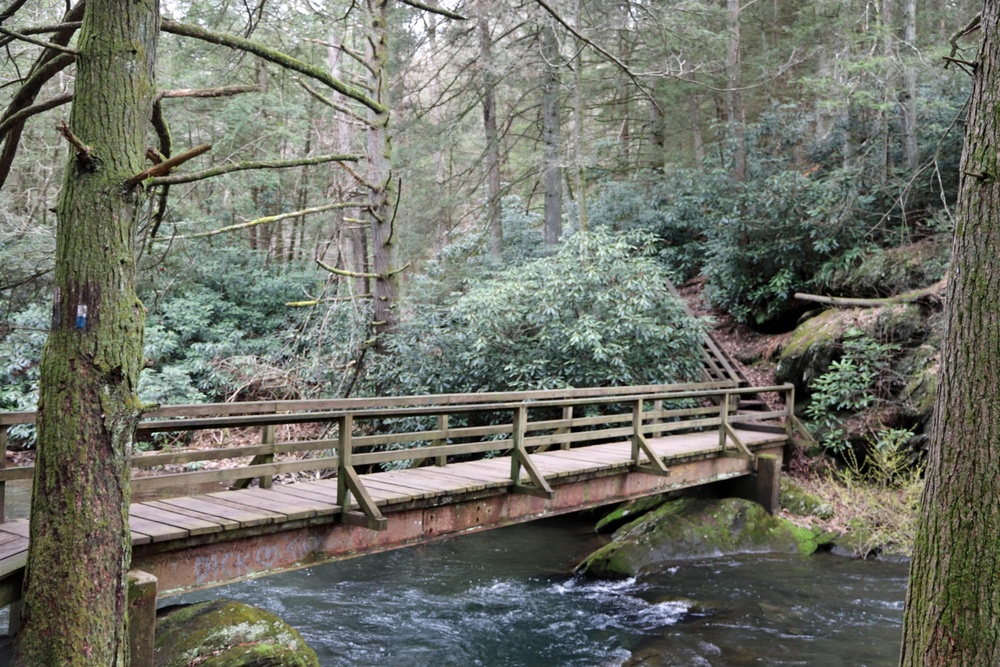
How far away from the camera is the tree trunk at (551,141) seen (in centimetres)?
1605

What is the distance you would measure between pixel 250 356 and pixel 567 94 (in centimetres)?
992

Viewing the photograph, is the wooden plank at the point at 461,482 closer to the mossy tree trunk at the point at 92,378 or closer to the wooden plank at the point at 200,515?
the wooden plank at the point at 200,515

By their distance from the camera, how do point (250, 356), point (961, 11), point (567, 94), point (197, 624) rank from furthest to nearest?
point (567, 94) < point (961, 11) < point (250, 356) < point (197, 624)

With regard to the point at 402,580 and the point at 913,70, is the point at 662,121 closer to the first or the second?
the point at 913,70

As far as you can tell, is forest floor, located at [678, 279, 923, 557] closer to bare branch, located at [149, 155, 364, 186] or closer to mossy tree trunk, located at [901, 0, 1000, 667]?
mossy tree trunk, located at [901, 0, 1000, 667]

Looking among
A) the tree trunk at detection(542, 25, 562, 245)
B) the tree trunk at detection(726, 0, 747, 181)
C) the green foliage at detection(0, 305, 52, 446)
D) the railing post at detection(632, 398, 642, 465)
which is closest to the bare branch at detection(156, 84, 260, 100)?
the railing post at detection(632, 398, 642, 465)

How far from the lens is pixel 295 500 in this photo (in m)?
6.48

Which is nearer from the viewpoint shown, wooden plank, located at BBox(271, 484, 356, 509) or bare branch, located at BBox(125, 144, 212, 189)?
bare branch, located at BBox(125, 144, 212, 189)

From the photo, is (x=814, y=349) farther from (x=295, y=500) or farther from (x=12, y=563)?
(x=12, y=563)

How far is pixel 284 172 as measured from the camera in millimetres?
22109

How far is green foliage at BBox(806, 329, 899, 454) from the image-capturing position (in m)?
12.5

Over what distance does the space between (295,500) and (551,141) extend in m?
12.1

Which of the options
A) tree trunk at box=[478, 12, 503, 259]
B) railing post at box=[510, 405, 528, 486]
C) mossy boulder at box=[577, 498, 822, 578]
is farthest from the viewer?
tree trunk at box=[478, 12, 503, 259]

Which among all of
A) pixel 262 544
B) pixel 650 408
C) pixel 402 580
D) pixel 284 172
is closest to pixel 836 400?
pixel 650 408
